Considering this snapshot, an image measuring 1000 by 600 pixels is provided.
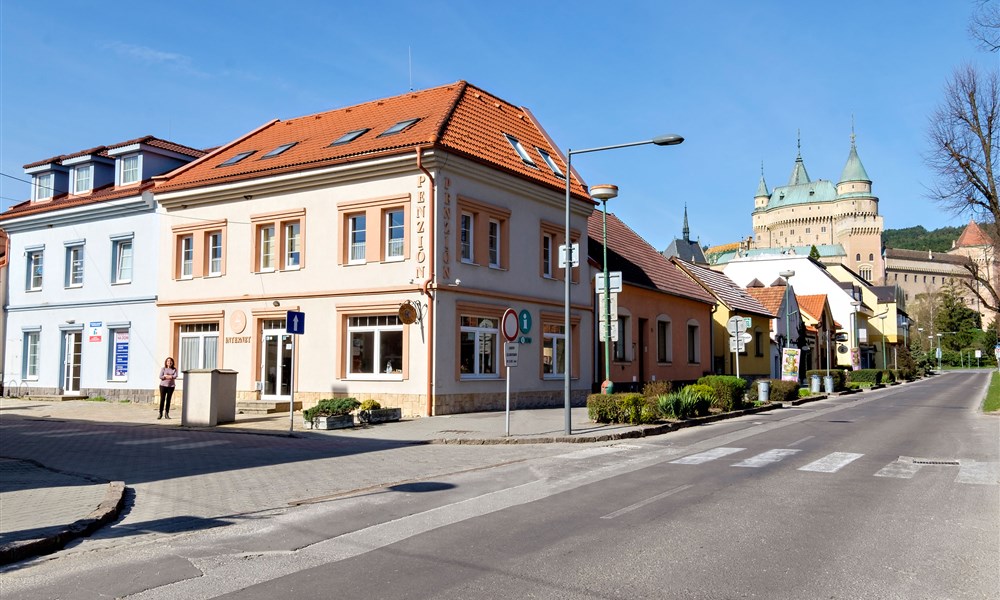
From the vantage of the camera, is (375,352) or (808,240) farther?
(808,240)

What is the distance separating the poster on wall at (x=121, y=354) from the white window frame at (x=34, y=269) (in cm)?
573

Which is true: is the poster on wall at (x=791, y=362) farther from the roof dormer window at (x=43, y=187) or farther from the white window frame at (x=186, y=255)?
the roof dormer window at (x=43, y=187)

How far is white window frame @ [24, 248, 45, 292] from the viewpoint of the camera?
103 feet

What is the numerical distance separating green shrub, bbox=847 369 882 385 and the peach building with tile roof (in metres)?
32.9

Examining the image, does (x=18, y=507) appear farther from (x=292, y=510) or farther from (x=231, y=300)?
(x=231, y=300)

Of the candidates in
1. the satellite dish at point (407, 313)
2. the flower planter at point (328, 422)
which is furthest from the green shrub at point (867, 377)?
the flower planter at point (328, 422)

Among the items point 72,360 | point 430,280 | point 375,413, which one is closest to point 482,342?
point 430,280

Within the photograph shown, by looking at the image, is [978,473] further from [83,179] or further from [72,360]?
[83,179]

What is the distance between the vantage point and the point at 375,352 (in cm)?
2231

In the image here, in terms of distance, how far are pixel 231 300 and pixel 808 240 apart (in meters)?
160

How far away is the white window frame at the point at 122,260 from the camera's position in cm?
2837

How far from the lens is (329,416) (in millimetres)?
18312

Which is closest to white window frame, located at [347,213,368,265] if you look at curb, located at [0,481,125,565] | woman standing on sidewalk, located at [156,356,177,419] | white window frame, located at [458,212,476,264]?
white window frame, located at [458,212,476,264]

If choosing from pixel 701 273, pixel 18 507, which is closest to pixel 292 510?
pixel 18 507
